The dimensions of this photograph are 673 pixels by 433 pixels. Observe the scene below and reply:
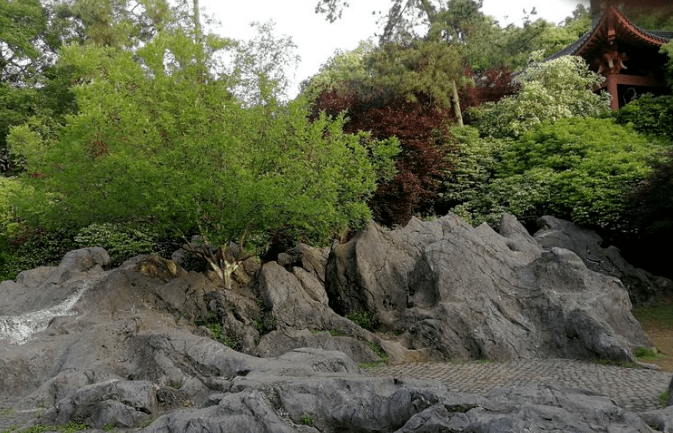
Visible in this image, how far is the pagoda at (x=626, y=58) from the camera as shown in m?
24.2

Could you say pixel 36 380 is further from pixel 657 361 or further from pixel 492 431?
pixel 657 361

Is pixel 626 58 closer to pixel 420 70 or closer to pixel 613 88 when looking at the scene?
pixel 613 88

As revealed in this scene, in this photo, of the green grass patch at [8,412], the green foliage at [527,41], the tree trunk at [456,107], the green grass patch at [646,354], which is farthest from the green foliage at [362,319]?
the green foliage at [527,41]

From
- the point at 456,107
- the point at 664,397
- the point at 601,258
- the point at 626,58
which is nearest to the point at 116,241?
the point at 456,107

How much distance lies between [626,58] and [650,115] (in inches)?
171

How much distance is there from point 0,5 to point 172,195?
24074 mm

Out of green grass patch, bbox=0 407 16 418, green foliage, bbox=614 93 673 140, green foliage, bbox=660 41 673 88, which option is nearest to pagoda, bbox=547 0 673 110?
green foliage, bbox=660 41 673 88

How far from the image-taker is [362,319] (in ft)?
43.5

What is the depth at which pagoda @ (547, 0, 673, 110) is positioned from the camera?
24.2 m

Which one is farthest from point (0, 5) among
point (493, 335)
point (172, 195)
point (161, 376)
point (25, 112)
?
point (493, 335)

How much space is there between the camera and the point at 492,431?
18.4ft

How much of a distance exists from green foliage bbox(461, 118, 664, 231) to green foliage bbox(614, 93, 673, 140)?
3.96 ft

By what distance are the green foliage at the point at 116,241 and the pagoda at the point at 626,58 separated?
705 inches

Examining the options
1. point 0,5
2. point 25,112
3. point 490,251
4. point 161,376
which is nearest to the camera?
point 161,376
